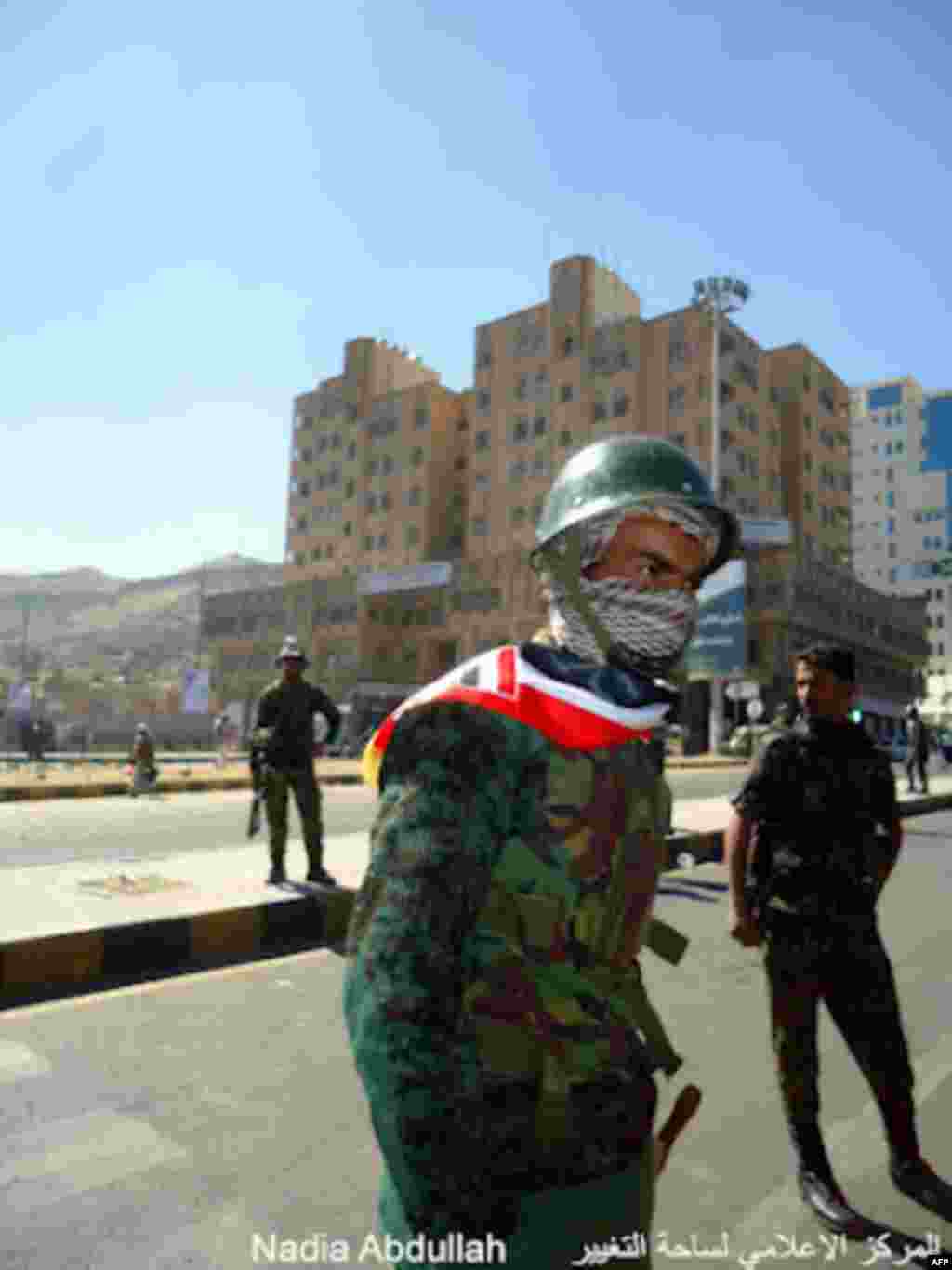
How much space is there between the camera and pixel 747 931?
2.90 metres

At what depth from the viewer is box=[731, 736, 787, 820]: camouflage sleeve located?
114 inches

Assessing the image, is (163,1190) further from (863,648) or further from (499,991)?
(863,648)

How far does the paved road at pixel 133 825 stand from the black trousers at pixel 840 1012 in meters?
6.77

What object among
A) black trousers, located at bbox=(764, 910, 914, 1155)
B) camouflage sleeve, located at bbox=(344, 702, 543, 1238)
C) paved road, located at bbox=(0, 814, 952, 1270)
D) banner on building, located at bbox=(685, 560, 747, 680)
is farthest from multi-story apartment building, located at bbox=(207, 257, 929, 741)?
camouflage sleeve, located at bbox=(344, 702, 543, 1238)

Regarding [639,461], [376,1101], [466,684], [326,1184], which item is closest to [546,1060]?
[376,1101]

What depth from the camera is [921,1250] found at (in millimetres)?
2299

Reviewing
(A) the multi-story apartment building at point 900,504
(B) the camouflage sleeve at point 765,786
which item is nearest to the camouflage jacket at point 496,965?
(B) the camouflage sleeve at point 765,786

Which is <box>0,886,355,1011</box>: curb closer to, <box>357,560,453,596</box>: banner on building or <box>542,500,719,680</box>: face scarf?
<box>542,500,719,680</box>: face scarf

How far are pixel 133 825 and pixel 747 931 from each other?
32.7 ft

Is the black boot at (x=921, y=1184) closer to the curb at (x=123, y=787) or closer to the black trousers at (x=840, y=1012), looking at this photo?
the black trousers at (x=840, y=1012)

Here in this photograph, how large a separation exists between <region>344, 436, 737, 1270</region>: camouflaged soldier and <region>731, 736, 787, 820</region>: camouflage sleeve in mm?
1741

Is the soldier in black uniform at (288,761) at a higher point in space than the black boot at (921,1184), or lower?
higher

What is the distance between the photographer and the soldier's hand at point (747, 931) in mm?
2881

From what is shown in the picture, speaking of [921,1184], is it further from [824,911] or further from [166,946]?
[166,946]
